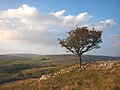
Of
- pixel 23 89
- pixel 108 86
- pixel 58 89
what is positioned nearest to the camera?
pixel 108 86

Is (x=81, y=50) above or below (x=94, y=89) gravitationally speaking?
above

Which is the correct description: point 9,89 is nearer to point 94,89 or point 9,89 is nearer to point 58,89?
point 58,89

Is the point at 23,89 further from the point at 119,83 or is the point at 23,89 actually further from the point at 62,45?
the point at 62,45

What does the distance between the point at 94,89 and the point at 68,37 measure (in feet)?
135

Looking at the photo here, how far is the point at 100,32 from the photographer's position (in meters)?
62.0

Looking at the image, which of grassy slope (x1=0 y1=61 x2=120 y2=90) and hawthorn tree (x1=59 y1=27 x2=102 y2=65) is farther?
hawthorn tree (x1=59 y1=27 x2=102 y2=65)

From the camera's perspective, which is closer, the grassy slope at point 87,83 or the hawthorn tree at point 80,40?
the grassy slope at point 87,83

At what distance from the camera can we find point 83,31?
5978cm

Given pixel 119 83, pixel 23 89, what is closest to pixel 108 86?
pixel 119 83

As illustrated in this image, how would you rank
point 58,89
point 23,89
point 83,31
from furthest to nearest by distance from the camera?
point 83,31, point 23,89, point 58,89

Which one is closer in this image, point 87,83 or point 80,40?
point 87,83

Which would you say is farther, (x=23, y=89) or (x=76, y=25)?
(x=76, y=25)

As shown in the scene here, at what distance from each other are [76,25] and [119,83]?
41.2 meters

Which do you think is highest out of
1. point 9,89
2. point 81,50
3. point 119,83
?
point 81,50
